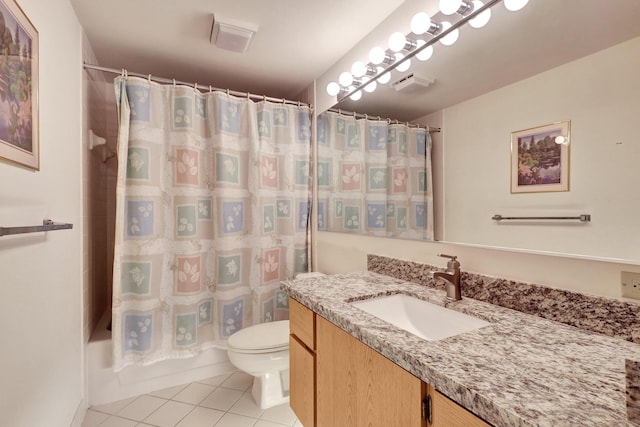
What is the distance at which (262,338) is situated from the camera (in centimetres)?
172

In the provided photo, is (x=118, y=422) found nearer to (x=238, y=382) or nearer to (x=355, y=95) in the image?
(x=238, y=382)

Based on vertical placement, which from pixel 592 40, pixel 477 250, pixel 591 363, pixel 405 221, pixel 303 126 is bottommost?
pixel 591 363

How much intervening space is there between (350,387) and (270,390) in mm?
1059

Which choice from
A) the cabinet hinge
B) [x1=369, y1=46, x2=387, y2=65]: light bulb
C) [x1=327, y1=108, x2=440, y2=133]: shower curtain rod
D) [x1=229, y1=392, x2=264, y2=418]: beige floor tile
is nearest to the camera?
the cabinet hinge

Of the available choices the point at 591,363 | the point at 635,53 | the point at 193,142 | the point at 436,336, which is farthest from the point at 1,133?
the point at 635,53

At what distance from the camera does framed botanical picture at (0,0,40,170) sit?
864 millimetres

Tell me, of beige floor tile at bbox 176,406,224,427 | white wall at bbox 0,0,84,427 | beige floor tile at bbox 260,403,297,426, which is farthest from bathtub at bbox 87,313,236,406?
beige floor tile at bbox 260,403,297,426

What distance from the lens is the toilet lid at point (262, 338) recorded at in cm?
162

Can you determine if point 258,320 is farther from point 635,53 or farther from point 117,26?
point 635,53

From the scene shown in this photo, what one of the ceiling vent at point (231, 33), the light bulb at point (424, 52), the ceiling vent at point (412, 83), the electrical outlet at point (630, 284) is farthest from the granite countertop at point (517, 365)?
the ceiling vent at point (231, 33)

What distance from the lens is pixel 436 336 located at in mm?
1032

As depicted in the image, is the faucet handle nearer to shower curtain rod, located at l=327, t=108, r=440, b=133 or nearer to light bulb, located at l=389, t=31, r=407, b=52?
shower curtain rod, located at l=327, t=108, r=440, b=133

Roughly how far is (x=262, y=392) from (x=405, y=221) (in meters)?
1.30

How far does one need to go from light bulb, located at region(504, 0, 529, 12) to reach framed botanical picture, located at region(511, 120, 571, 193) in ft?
1.37
